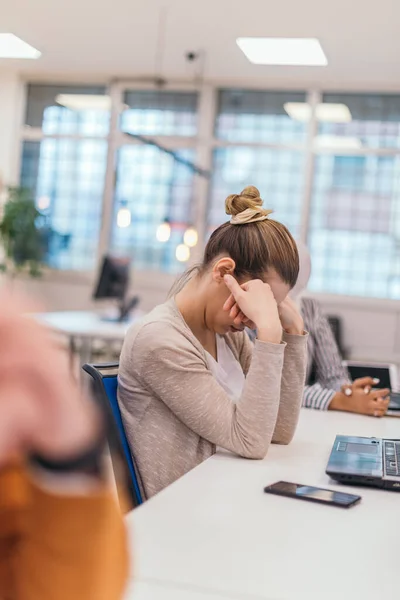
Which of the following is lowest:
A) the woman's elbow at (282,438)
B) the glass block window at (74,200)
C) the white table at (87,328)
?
the white table at (87,328)

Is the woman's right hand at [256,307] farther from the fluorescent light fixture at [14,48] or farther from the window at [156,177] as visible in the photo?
the window at [156,177]

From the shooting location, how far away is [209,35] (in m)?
6.45

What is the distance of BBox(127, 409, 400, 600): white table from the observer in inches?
39.6

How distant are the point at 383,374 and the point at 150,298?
5197mm

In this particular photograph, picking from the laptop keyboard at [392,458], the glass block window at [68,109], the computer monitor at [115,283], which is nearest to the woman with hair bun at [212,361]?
the laptop keyboard at [392,458]

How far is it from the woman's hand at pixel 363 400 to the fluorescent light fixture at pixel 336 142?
539 cm

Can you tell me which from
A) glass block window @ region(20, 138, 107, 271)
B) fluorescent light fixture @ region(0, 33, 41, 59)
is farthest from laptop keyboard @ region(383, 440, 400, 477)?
glass block window @ region(20, 138, 107, 271)

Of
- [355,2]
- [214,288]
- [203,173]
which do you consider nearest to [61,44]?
[203,173]

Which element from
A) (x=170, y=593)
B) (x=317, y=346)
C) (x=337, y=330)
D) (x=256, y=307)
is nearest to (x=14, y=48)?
(x=337, y=330)

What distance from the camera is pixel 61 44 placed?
7160 millimetres

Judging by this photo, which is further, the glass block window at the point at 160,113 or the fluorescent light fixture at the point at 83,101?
the fluorescent light fixture at the point at 83,101

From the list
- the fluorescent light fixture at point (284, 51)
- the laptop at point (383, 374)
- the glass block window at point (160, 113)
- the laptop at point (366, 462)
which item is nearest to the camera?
the laptop at point (366, 462)

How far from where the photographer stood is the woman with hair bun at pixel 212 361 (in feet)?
5.71

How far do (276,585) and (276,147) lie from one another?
708cm
